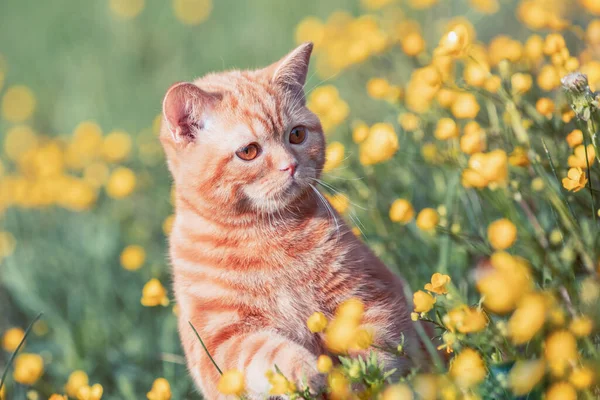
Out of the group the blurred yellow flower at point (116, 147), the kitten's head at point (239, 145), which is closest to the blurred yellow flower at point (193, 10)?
the blurred yellow flower at point (116, 147)

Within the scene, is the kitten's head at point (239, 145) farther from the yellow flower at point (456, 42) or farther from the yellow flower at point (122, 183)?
the yellow flower at point (122, 183)

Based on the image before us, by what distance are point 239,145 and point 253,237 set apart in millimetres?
272

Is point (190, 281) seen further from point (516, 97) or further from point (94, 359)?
point (516, 97)

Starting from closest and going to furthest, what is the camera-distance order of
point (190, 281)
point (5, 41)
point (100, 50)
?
1. point (190, 281)
2. point (100, 50)
3. point (5, 41)

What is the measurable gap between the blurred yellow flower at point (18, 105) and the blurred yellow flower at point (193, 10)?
4.50ft

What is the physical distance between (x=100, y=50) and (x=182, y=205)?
3934 mm

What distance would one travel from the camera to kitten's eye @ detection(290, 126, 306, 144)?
79.0 inches

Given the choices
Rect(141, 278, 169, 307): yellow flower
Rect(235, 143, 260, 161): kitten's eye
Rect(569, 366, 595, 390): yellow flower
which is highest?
Rect(235, 143, 260, 161): kitten's eye

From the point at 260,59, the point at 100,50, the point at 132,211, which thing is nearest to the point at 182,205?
the point at 132,211

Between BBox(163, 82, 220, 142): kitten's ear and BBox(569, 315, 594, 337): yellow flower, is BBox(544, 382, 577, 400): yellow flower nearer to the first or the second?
BBox(569, 315, 594, 337): yellow flower

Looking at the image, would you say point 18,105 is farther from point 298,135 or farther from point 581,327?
→ point 581,327

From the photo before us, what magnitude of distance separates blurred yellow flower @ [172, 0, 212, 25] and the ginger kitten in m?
3.39

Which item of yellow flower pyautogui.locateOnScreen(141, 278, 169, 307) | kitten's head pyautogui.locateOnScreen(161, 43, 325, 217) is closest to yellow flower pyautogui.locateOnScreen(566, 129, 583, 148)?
kitten's head pyautogui.locateOnScreen(161, 43, 325, 217)

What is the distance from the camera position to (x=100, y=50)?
18.0 ft
